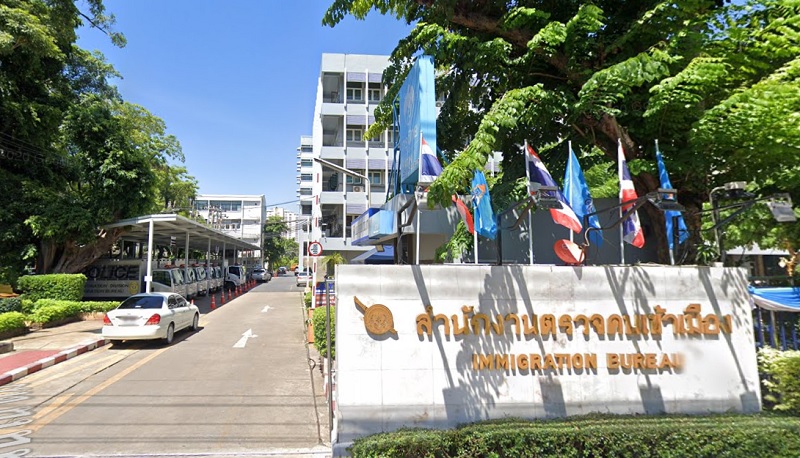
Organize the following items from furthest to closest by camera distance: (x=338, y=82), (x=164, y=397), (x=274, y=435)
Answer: (x=338, y=82)
(x=164, y=397)
(x=274, y=435)

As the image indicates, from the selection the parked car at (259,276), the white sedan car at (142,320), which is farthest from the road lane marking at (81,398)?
the parked car at (259,276)

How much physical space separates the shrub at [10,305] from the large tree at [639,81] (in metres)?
13.6

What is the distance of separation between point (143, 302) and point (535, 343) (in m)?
11.5

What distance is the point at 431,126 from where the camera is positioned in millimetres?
7566

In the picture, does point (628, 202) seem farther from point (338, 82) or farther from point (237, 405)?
point (338, 82)

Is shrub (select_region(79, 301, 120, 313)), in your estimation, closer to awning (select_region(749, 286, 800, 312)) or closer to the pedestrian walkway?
the pedestrian walkway

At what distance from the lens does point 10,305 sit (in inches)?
568

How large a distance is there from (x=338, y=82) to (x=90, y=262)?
81.6ft

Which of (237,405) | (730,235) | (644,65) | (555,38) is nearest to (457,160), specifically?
(555,38)

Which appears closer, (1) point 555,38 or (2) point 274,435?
(2) point 274,435

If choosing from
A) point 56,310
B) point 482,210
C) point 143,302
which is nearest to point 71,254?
point 56,310

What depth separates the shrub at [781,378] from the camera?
19.0ft

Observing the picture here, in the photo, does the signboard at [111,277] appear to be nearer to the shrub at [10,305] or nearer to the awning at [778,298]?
the shrub at [10,305]

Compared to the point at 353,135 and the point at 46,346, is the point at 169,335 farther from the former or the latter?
the point at 353,135
